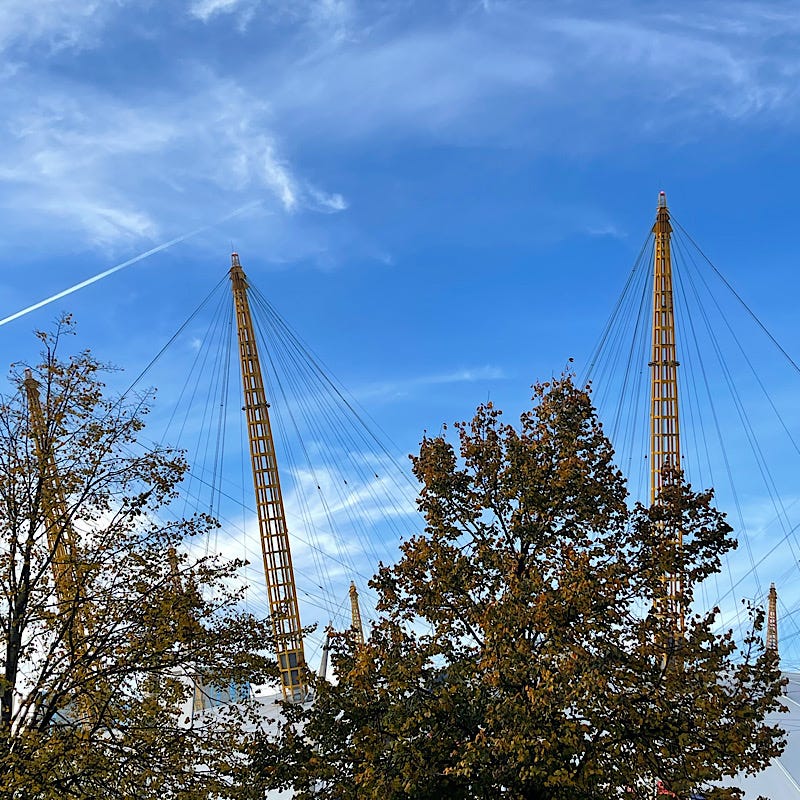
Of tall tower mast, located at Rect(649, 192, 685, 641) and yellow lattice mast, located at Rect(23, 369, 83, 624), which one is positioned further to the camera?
tall tower mast, located at Rect(649, 192, 685, 641)

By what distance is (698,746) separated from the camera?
16.9 metres

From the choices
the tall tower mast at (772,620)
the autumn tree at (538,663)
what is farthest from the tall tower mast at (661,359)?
the autumn tree at (538,663)

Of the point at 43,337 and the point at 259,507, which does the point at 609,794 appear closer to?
the point at 43,337

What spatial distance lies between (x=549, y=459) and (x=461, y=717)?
5.14 metres

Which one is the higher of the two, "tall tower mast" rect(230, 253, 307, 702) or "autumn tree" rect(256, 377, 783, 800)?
"tall tower mast" rect(230, 253, 307, 702)

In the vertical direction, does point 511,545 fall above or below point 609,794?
above

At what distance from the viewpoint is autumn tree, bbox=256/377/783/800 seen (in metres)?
16.6

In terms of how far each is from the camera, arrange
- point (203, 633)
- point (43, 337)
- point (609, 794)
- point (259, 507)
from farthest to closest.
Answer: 1. point (259, 507)
2. point (43, 337)
3. point (203, 633)
4. point (609, 794)

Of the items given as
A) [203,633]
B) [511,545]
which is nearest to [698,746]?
[511,545]

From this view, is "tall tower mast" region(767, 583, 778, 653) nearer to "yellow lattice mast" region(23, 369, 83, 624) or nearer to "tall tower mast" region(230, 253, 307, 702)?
"tall tower mast" region(230, 253, 307, 702)

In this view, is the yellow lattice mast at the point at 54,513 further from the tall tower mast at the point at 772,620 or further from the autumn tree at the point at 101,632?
the tall tower mast at the point at 772,620

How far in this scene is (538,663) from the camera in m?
16.6

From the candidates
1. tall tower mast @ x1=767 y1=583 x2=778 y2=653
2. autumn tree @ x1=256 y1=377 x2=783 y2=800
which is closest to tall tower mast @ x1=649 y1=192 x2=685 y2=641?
tall tower mast @ x1=767 y1=583 x2=778 y2=653

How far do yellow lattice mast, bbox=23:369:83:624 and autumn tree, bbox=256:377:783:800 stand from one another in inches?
195
